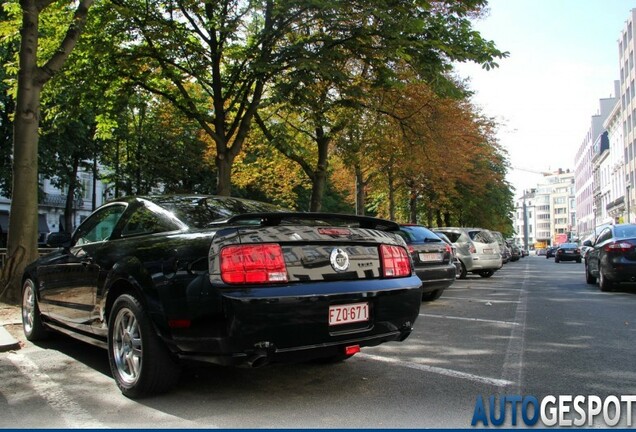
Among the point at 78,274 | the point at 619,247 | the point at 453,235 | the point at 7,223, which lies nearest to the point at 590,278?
the point at 619,247

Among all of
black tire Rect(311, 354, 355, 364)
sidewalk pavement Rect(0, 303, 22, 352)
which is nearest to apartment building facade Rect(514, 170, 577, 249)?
sidewalk pavement Rect(0, 303, 22, 352)

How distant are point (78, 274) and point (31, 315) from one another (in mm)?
1622

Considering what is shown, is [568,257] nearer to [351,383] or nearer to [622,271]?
[622,271]

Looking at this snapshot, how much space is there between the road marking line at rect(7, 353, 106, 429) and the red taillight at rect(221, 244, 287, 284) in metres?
1.24

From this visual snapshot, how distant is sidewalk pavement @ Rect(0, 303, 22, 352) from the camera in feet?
18.3

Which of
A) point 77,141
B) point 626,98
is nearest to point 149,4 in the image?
point 77,141

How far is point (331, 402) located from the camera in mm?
3857

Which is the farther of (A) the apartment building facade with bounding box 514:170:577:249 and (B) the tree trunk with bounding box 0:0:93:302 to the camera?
(A) the apartment building facade with bounding box 514:170:577:249

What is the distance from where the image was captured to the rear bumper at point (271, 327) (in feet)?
11.3

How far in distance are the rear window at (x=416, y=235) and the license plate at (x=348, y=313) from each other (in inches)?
253

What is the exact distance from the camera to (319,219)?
4.29m

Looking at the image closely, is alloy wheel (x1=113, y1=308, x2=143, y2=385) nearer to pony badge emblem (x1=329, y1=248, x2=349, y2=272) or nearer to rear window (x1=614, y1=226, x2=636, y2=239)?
pony badge emblem (x1=329, y1=248, x2=349, y2=272)

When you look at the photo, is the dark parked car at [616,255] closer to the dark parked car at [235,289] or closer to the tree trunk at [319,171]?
the tree trunk at [319,171]

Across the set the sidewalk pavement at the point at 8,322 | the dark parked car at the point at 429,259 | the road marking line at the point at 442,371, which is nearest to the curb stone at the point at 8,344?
the sidewalk pavement at the point at 8,322
